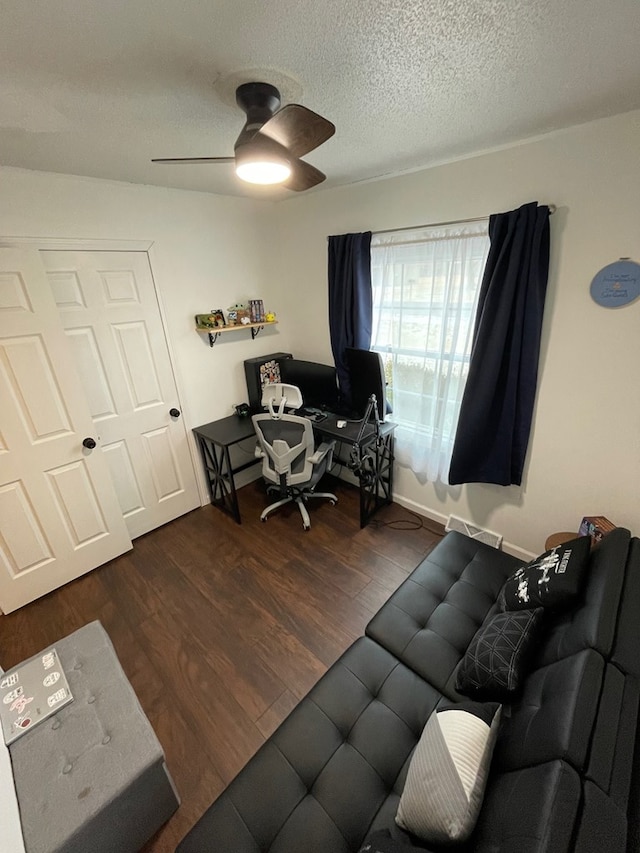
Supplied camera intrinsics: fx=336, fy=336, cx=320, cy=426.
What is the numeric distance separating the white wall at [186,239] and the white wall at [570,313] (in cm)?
98

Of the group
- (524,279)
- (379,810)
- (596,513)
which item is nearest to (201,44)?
(524,279)

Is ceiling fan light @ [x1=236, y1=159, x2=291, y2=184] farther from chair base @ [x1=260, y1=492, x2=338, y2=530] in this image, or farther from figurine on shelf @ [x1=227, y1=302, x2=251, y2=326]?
chair base @ [x1=260, y1=492, x2=338, y2=530]

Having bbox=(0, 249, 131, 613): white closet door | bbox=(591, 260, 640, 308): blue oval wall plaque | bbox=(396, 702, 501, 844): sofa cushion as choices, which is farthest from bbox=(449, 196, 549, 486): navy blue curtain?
bbox=(0, 249, 131, 613): white closet door

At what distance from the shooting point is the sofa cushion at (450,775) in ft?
2.60

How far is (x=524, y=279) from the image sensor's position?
1745 millimetres

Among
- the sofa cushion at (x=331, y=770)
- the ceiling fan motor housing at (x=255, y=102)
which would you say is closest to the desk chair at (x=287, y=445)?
the sofa cushion at (x=331, y=770)

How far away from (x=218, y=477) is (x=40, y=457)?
1254 millimetres

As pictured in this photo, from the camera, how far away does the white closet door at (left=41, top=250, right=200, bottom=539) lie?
2.12 meters

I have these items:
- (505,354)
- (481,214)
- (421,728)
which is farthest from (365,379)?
(421,728)

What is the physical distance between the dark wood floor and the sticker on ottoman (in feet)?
1.61

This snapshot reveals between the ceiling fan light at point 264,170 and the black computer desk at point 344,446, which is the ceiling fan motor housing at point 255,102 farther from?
the black computer desk at point 344,446

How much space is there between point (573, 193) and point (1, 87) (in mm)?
2270

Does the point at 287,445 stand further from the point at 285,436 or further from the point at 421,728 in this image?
the point at 421,728

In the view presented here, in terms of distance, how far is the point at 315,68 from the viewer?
1.07 metres
